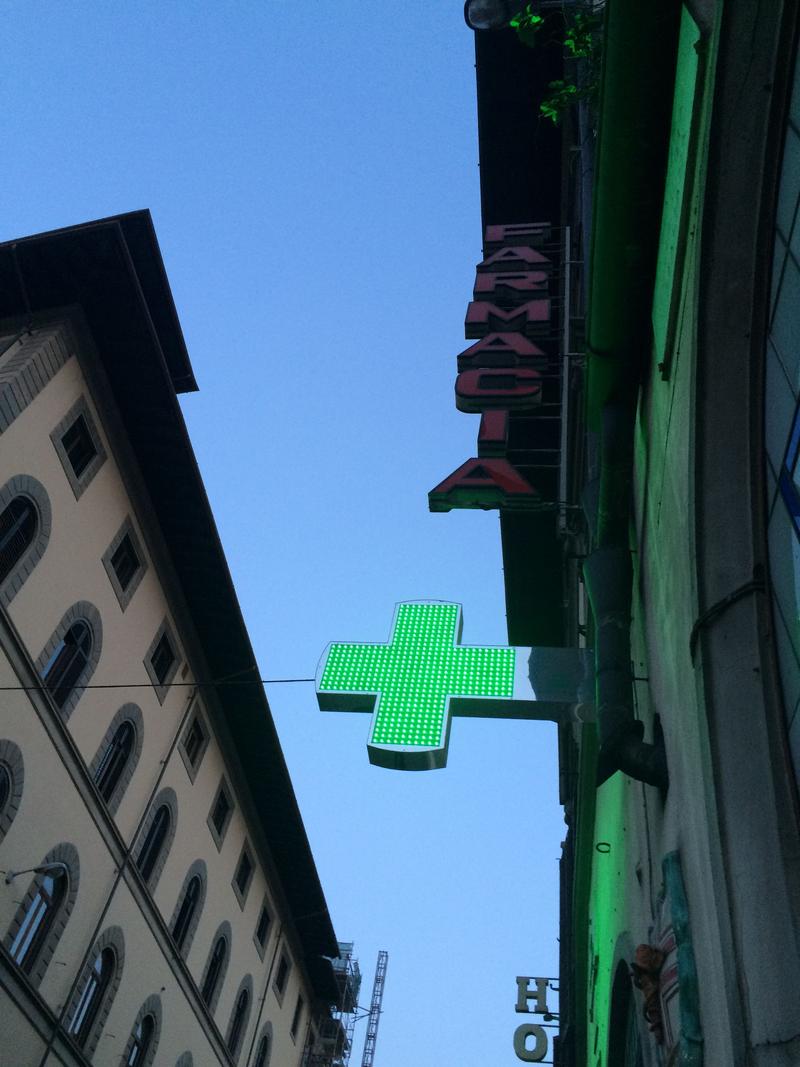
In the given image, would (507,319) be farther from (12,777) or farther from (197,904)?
(197,904)

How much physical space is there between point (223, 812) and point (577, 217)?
17.4 m

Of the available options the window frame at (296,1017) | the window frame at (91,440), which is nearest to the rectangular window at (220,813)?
the window frame at (91,440)

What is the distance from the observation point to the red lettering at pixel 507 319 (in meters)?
14.5

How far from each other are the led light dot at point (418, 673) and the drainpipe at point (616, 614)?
2976 mm

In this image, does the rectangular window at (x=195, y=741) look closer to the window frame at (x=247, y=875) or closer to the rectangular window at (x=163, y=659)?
the rectangular window at (x=163, y=659)

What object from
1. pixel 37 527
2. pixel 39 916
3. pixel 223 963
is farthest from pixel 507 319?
pixel 223 963

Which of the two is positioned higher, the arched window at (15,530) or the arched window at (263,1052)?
the arched window at (15,530)

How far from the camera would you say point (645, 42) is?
621 centimetres

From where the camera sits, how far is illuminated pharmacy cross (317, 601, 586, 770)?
412 inches

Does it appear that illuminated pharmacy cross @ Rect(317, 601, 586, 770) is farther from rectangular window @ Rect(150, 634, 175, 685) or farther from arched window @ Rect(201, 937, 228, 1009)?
arched window @ Rect(201, 937, 228, 1009)

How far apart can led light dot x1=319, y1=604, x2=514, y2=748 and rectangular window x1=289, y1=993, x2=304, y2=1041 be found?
22534 millimetres

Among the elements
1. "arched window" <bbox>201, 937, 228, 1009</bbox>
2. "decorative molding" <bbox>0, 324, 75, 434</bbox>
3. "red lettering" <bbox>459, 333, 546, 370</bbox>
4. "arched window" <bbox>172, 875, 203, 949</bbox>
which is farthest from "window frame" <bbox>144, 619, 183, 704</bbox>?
"red lettering" <bbox>459, 333, 546, 370</bbox>

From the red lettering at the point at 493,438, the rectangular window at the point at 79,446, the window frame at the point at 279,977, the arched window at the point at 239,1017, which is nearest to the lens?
the red lettering at the point at 493,438

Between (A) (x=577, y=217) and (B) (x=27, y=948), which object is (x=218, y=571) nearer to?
(B) (x=27, y=948)
